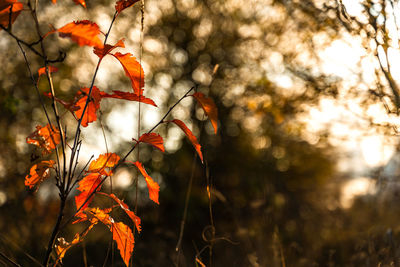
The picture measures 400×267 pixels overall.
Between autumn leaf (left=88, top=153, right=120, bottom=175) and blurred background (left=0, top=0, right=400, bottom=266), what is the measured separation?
1.89m

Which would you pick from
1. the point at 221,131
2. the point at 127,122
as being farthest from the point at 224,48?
the point at 127,122

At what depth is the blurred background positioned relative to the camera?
371cm

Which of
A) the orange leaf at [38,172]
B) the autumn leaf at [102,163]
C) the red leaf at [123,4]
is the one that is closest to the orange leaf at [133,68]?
the red leaf at [123,4]

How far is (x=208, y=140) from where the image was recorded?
644cm

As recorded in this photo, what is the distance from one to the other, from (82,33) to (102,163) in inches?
16.3

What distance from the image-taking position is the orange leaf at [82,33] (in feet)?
2.48

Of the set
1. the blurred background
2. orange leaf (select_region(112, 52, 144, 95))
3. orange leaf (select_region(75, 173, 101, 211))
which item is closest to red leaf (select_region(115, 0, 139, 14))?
orange leaf (select_region(112, 52, 144, 95))

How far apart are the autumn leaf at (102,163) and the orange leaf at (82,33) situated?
39 cm

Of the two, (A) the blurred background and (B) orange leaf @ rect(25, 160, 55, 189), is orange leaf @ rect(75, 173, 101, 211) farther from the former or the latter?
(A) the blurred background

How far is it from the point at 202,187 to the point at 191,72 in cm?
217

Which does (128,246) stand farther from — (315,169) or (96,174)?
(315,169)

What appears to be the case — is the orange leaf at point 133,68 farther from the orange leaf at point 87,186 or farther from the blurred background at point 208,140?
the blurred background at point 208,140

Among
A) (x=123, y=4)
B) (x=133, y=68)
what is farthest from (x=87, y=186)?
(x=123, y=4)

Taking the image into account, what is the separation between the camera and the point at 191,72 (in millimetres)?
6699
